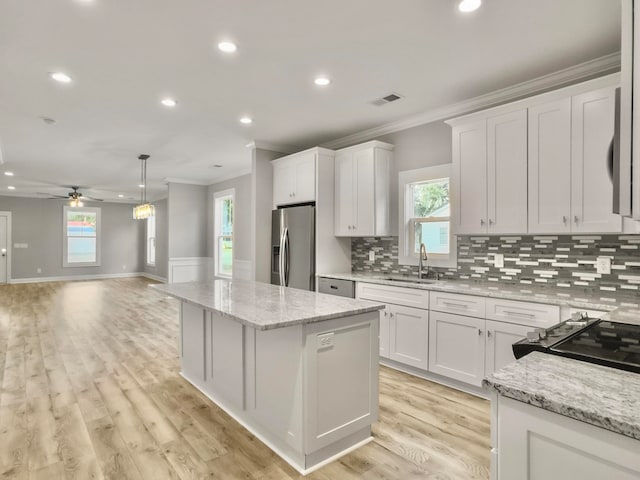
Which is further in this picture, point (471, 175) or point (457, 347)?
point (471, 175)

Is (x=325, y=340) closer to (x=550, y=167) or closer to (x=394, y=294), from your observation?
(x=394, y=294)

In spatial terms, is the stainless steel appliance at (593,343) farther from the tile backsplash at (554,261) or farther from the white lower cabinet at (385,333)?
the white lower cabinet at (385,333)

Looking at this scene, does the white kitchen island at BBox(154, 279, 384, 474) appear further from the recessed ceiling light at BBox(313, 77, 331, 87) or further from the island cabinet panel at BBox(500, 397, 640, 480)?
the recessed ceiling light at BBox(313, 77, 331, 87)

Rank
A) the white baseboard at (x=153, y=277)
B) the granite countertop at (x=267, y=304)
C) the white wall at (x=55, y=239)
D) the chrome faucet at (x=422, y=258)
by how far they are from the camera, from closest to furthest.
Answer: the granite countertop at (x=267, y=304), the chrome faucet at (x=422, y=258), the white baseboard at (x=153, y=277), the white wall at (x=55, y=239)

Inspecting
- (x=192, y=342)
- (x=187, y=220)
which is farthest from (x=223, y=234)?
(x=192, y=342)

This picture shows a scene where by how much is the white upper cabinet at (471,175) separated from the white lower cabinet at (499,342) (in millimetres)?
808

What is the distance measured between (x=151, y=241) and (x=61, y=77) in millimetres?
9318

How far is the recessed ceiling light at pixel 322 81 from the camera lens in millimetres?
3023

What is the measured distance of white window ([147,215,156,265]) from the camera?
37.2 feet

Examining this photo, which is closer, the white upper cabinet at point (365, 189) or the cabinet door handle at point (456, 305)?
the cabinet door handle at point (456, 305)

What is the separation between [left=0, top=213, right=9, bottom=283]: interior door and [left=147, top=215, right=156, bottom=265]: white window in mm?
3536

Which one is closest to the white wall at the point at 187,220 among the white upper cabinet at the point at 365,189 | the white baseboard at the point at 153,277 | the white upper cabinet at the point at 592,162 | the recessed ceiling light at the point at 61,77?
the white baseboard at the point at 153,277

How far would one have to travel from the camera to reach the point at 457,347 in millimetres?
3021

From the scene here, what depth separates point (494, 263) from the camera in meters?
3.32
